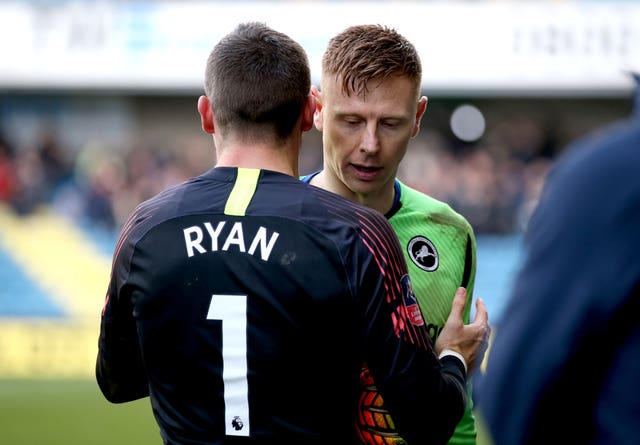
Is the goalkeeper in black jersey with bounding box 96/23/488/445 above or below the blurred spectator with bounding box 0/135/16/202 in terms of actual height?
above

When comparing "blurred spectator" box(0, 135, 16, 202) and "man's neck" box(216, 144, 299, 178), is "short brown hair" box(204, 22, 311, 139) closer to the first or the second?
"man's neck" box(216, 144, 299, 178)

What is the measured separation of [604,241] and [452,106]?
17.3 meters

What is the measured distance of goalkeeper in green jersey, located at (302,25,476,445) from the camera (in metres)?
3.09

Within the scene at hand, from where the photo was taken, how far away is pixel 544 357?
1418mm

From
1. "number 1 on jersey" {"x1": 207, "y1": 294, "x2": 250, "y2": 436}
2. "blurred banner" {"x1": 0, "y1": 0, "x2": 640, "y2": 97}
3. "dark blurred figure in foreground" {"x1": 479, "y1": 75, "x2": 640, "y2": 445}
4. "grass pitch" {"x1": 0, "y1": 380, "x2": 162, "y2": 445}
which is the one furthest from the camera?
"blurred banner" {"x1": 0, "y1": 0, "x2": 640, "y2": 97}

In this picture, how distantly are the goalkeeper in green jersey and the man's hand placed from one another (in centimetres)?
38

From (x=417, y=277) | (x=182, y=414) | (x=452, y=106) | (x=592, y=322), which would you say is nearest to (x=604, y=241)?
(x=592, y=322)

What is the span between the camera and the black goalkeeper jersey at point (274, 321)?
2246 mm

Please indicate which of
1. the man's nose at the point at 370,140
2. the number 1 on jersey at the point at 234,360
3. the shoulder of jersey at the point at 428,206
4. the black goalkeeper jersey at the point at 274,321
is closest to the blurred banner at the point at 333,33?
the shoulder of jersey at the point at 428,206

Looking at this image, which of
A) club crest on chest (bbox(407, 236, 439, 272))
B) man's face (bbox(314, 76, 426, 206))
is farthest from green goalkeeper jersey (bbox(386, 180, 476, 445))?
man's face (bbox(314, 76, 426, 206))

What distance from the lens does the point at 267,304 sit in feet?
7.39

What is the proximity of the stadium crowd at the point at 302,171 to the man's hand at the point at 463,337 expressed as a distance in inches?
465

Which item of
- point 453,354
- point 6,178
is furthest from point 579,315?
point 6,178

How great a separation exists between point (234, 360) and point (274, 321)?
13cm
